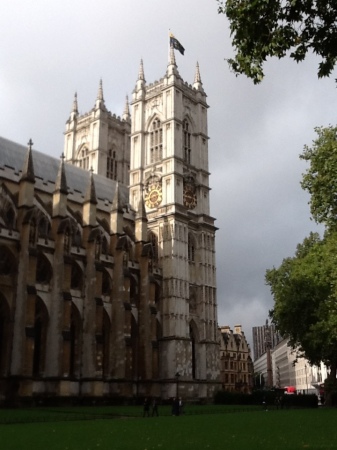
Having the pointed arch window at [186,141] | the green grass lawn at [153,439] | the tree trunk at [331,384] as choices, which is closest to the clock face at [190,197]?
the pointed arch window at [186,141]

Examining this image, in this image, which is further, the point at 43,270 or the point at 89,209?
the point at 89,209

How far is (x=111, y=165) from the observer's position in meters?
63.2

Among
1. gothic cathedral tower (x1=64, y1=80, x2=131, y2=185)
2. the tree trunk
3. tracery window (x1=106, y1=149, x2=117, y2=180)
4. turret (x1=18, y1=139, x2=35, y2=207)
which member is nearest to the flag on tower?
gothic cathedral tower (x1=64, y1=80, x2=131, y2=185)

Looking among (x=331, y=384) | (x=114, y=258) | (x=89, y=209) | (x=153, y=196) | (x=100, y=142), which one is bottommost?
(x=331, y=384)

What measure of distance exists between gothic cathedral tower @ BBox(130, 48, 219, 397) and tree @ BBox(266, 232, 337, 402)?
9.27 meters

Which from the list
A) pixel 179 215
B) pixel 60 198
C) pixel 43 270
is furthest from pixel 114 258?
pixel 179 215

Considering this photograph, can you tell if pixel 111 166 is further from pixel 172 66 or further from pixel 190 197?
pixel 172 66

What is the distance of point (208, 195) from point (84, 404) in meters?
26.9

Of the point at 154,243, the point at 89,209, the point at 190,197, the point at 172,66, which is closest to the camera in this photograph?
the point at 89,209

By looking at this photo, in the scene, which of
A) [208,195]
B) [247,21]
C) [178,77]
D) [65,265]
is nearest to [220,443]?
[247,21]

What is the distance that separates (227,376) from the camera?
301 feet

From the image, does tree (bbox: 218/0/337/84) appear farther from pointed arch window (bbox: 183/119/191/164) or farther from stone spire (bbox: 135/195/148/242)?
pointed arch window (bbox: 183/119/191/164)

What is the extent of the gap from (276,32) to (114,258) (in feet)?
120

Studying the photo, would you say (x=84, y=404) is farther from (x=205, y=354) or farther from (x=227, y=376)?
(x=227, y=376)
